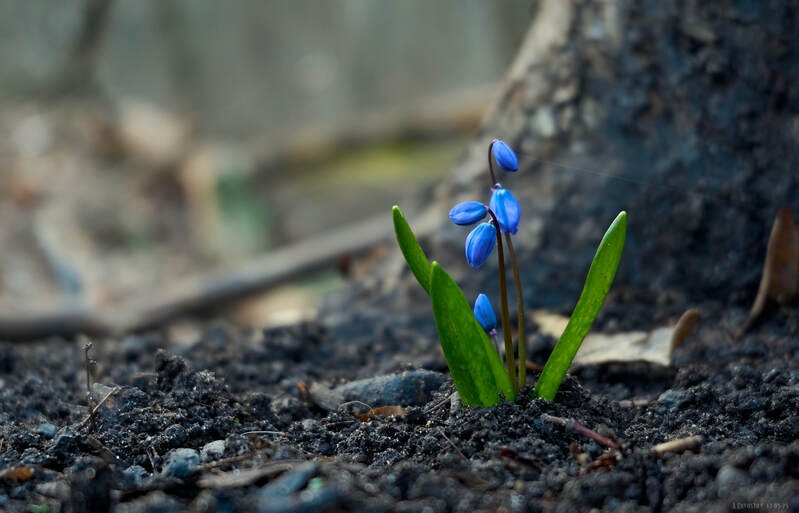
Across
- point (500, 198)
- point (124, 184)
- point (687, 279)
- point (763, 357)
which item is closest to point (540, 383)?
point (500, 198)

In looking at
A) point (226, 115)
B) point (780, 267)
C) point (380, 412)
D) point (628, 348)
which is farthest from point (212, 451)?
point (226, 115)

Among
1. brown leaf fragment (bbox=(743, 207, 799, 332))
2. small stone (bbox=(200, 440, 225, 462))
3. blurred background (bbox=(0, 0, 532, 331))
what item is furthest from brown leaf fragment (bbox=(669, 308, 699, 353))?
blurred background (bbox=(0, 0, 532, 331))

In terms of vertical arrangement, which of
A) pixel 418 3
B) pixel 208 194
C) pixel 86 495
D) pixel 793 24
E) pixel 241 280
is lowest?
pixel 86 495

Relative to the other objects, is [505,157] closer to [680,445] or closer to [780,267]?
[680,445]

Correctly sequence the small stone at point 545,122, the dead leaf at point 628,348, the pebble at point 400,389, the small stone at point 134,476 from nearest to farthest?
1. the small stone at point 134,476
2. the pebble at point 400,389
3. the dead leaf at point 628,348
4. the small stone at point 545,122

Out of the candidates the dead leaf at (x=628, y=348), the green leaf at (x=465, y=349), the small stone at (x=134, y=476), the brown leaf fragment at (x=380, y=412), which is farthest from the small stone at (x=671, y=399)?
the small stone at (x=134, y=476)

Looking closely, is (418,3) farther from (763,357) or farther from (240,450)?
(240,450)

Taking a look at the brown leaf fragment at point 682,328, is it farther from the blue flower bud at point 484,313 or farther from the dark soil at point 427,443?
the blue flower bud at point 484,313
